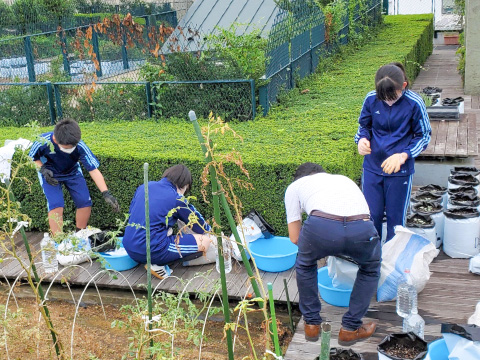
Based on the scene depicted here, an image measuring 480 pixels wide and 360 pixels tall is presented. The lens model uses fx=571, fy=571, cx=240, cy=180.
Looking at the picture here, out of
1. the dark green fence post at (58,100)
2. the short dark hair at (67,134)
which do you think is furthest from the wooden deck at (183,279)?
the dark green fence post at (58,100)

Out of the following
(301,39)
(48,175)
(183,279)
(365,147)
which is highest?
(301,39)

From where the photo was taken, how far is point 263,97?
7246 millimetres

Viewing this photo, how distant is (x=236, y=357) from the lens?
4094mm

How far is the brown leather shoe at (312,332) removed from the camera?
364 centimetres

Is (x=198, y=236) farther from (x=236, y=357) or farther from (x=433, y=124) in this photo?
(x=433, y=124)

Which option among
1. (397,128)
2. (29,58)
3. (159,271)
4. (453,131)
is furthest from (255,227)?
(29,58)

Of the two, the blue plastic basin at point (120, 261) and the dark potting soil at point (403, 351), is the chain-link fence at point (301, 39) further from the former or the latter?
the dark potting soil at point (403, 351)

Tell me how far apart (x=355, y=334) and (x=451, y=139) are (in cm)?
423

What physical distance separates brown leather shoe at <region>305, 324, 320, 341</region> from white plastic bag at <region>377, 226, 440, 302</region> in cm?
64

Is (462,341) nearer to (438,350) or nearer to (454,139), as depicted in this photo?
(438,350)

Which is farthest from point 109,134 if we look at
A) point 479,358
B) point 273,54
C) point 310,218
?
point 479,358

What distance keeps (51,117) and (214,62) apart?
→ 8.63 feet

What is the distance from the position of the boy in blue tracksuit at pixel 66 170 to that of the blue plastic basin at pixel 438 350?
130 inches

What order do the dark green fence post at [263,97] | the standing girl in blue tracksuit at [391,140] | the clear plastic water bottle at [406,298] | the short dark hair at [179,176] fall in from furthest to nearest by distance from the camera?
the dark green fence post at [263,97], the short dark hair at [179,176], the standing girl in blue tracksuit at [391,140], the clear plastic water bottle at [406,298]
